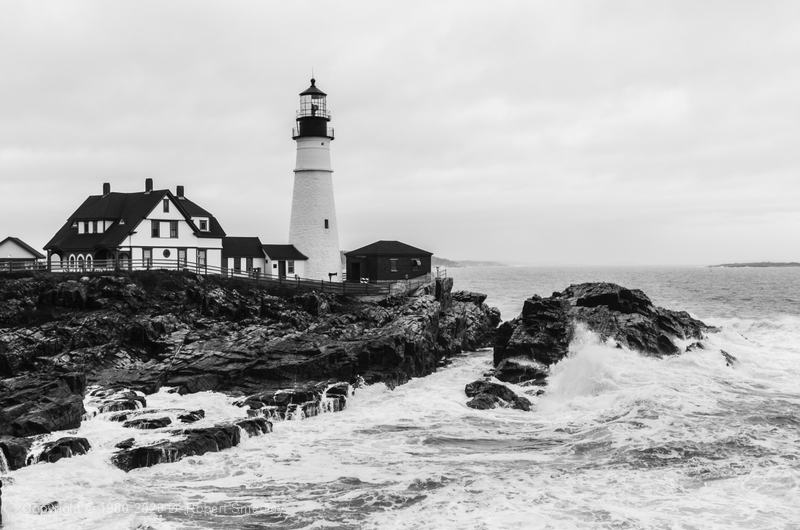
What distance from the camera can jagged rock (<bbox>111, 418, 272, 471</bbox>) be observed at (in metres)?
21.3

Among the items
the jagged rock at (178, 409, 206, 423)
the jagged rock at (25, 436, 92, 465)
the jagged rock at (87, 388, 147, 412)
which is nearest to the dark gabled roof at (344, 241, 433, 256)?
the jagged rock at (87, 388, 147, 412)

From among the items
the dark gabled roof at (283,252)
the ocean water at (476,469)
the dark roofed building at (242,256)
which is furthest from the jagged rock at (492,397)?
the dark roofed building at (242,256)

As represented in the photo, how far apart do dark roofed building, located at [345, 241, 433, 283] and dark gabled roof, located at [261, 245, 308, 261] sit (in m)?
4.02

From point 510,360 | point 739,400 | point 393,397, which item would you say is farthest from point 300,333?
point 739,400

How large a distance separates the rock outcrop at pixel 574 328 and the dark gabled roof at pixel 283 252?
48.0ft

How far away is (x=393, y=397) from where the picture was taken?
3145cm

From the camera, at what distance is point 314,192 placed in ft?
158

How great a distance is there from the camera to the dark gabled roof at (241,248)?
48.5m

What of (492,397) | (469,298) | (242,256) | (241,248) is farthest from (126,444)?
(469,298)

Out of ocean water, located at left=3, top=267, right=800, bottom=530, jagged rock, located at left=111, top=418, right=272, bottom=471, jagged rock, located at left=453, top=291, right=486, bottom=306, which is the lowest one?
ocean water, located at left=3, top=267, right=800, bottom=530

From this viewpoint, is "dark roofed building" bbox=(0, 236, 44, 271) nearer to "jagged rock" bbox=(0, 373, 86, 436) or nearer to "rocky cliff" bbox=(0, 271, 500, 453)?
"rocky cliff" bbox=(0, 271, 500, 453)

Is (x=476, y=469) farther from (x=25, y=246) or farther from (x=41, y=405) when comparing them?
(x=25, y=246)

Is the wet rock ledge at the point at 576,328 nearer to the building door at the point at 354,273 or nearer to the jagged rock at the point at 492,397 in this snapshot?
the jagged rock at the point at 492,397

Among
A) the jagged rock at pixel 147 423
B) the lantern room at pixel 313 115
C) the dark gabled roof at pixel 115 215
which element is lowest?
the jagged rock at pixel 147 423
